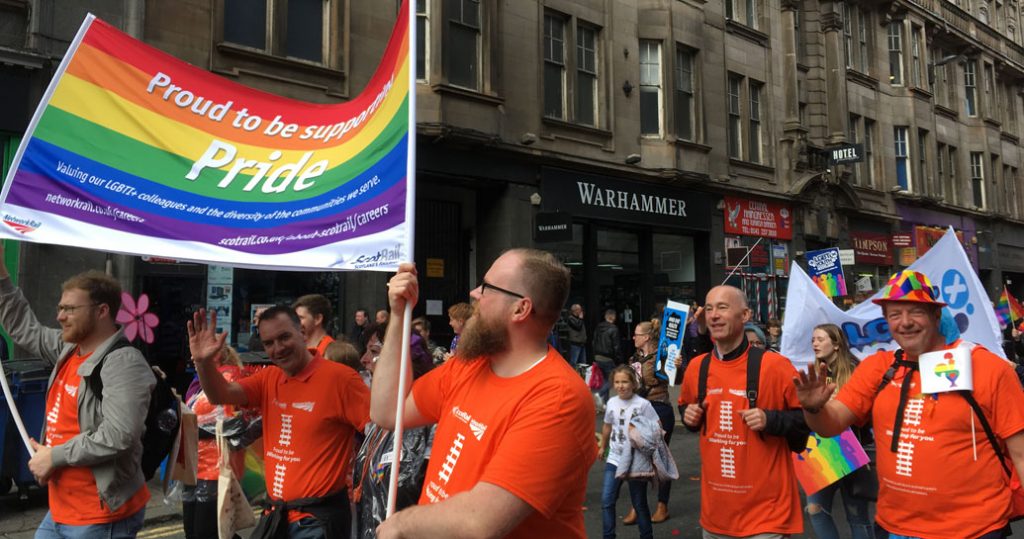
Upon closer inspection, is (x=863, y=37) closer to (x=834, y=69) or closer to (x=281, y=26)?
(x=834, y=69)

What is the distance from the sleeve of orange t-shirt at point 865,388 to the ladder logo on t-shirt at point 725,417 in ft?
1.86

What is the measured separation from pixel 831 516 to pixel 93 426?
4.82 m

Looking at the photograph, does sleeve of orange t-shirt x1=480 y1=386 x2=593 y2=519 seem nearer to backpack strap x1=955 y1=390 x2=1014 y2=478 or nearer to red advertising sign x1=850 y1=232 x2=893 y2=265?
backpack strap x1=955 y1=390 x2=1014 y2=478

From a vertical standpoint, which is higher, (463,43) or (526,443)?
(463,43)

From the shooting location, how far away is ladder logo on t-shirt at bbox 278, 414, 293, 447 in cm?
377

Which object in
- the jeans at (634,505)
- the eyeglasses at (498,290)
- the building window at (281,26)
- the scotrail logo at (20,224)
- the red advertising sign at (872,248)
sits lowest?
the jeans at (634,505)

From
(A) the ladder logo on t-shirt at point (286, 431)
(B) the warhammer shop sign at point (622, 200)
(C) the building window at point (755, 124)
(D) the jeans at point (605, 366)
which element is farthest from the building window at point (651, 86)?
(A) the ladder logo on t-shirt at point (286, 431)

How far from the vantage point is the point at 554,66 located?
16.7 meters

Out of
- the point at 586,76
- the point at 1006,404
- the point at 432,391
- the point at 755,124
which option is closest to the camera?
the point at 432,391

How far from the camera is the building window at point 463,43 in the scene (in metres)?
14.6

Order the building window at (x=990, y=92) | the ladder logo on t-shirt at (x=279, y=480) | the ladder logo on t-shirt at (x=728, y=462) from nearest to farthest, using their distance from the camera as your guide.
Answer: the ladder logo on t-shirt at (x=279, y=480), the ladder logo on t-shirt at (x=728, y=462), the building window at (x=990, y=92)

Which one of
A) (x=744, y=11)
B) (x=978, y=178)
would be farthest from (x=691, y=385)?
(x=978, y=178)

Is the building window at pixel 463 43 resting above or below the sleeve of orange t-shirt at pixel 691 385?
above

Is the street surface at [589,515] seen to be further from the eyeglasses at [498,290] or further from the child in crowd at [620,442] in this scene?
the eyeglasses at [498,290]
